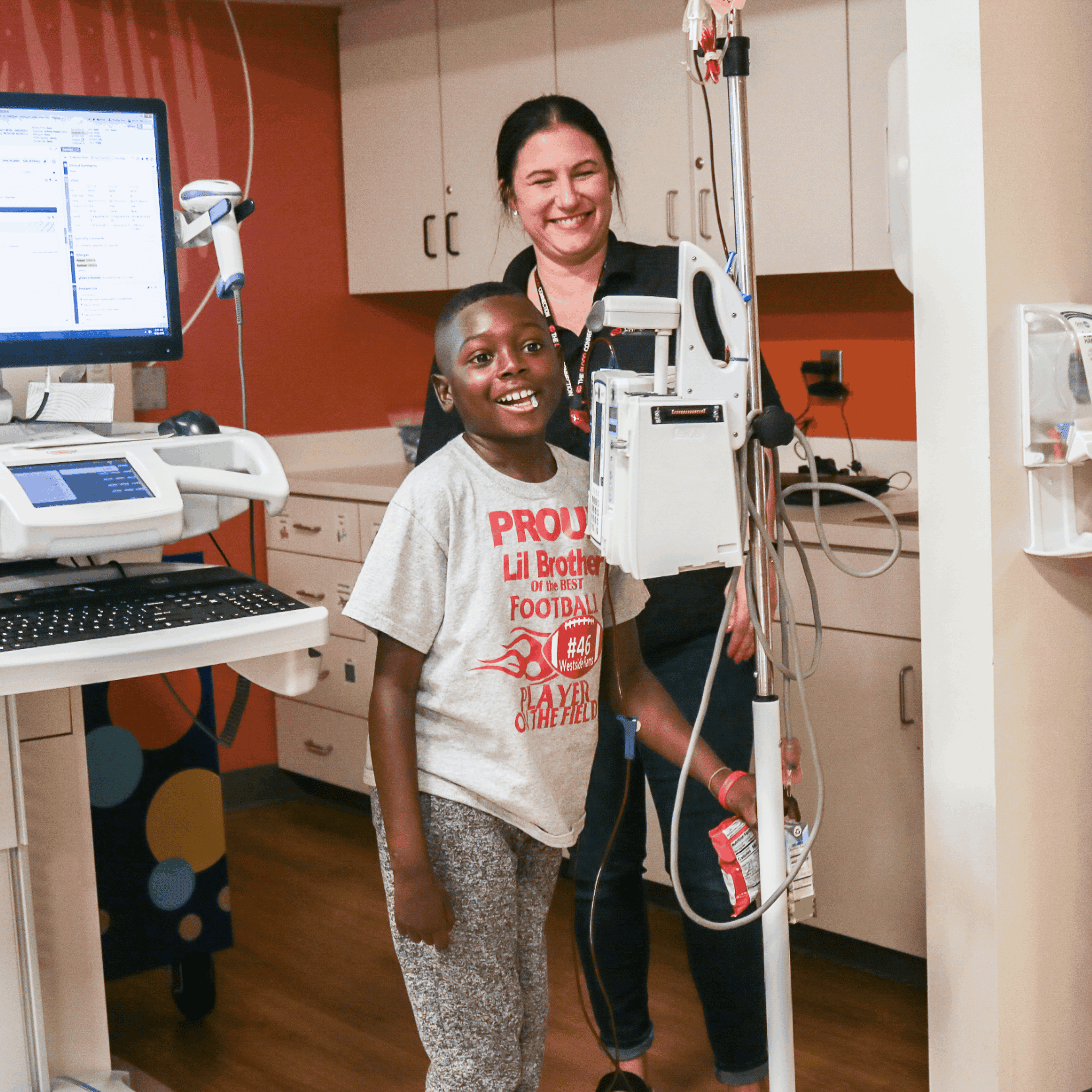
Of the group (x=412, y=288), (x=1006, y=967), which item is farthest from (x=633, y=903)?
(x=412, y=288)

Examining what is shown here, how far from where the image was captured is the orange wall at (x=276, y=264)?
3.23 m

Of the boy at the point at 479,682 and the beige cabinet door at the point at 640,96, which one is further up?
the beige cabinet door at the point at 640,96

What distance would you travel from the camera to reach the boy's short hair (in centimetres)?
147

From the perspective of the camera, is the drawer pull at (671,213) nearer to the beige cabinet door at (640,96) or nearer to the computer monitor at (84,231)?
the beige cabinet door at (640,96)

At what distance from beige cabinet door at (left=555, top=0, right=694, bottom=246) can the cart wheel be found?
1.69 meters

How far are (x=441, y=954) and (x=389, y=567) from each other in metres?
0.40

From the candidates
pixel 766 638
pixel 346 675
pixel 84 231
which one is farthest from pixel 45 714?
pixel 346 675

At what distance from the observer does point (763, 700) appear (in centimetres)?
139

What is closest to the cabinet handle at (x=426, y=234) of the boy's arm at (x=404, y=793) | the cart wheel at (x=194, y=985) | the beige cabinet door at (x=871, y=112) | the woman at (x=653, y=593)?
the beige cabinet door at (x=871, y=112)

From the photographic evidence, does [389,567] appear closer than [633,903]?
Yes

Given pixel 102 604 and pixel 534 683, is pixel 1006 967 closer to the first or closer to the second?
pixel 534 683

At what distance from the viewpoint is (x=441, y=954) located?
1.42 m

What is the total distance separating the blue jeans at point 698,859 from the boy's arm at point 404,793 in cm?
50

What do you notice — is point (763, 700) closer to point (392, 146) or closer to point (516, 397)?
point (516, 397)
